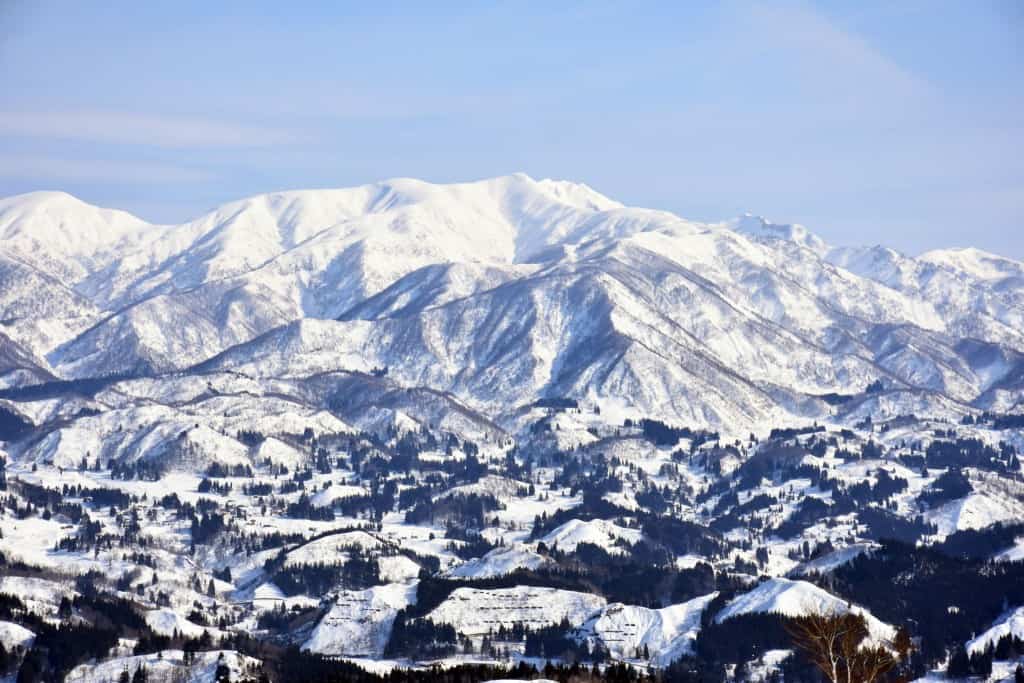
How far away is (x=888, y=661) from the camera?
17550 centimetres

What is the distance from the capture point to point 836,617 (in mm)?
177000

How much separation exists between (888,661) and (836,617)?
260 inches
